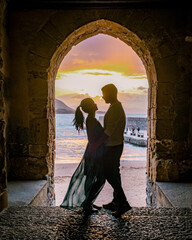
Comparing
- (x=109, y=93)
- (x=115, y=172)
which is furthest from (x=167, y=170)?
(x=109, y=93)

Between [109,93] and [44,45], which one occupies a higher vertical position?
[44,45]

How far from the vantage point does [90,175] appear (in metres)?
2.56

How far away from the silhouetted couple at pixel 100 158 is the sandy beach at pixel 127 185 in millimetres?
1985

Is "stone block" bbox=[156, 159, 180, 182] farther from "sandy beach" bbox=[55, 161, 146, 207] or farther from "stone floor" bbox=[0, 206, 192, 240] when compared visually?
"stone floor" bbox=[0, 206, 192, 240]

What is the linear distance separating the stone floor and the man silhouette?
0.46 feet

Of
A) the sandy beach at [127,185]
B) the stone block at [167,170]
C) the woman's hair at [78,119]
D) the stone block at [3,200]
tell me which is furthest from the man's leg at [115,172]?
the sandy beach at [127,185]

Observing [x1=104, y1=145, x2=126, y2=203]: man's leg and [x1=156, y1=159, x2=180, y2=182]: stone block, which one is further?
[x1=156, y1=159, x2=180, y2=182]: stone block

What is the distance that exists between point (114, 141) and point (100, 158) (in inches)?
9.7

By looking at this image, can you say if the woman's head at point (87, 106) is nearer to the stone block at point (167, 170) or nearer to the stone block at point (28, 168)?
the stone block at point (28, 168)

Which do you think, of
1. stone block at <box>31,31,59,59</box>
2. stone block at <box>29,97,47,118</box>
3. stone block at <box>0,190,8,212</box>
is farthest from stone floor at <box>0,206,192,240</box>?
stone block at <box>31,31,59,59</box>

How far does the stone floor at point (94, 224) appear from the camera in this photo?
6.61 feet

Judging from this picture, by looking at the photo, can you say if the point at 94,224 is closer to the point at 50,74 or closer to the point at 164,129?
the point at 164,129

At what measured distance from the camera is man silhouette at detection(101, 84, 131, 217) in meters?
2.47

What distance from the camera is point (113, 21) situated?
376cm
